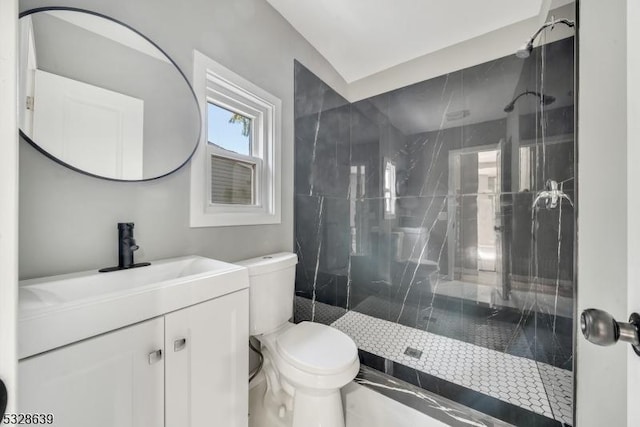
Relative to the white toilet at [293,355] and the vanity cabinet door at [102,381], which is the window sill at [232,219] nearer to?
the white toilet at [293,355]

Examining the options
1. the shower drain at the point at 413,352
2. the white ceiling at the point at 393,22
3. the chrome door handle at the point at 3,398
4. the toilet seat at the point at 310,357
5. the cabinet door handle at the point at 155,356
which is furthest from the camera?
the shower drain at the point at 413,352

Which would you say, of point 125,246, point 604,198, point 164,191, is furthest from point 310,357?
point 604,198

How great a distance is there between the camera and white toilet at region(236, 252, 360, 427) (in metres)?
1.10

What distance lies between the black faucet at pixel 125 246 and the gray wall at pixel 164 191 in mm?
49

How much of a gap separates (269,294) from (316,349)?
37 centimetres

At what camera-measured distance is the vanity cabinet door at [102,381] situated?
57cm

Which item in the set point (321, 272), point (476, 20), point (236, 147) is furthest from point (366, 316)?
point (476, 20)

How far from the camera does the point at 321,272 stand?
2131mm

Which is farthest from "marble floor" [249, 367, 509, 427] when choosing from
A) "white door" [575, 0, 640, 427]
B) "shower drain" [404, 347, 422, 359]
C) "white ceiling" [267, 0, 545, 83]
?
"white ceiling" [267, 0, 545, 83]

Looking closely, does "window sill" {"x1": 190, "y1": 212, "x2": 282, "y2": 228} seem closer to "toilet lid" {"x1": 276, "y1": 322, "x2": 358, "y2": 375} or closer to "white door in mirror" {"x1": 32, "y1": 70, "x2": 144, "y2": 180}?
"white door in mirror" {"x1": 32, "y1": 70, "x2": 144, "y2": 180}

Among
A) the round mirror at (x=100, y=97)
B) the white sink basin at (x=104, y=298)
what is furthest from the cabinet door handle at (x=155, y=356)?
the round mirror at (x=100, y=97)

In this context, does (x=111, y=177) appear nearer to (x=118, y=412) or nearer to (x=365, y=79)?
(x=118, y=412)

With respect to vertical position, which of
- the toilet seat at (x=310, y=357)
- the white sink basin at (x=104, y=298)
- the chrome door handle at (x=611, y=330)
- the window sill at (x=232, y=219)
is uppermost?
the window sill at (x=232, y=219)

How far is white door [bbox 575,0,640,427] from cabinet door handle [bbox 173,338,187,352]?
109 cm
